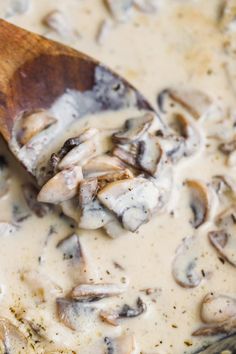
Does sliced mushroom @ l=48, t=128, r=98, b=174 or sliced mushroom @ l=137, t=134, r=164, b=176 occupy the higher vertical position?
sliced mushroom @ l=137, t=134, r=164, b=176

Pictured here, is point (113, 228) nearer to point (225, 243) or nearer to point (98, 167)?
point (98, 167)

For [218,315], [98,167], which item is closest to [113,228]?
[98,167]

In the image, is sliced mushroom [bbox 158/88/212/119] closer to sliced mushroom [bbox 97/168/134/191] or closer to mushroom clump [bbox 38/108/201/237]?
mushroom clump [bbox 38/108/201/237]

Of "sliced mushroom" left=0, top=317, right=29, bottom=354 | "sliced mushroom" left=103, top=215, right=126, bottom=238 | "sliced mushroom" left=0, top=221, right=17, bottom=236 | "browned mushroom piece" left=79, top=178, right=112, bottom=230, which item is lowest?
"sliced mushroom" left=0, top=317, right=29, bottom=354

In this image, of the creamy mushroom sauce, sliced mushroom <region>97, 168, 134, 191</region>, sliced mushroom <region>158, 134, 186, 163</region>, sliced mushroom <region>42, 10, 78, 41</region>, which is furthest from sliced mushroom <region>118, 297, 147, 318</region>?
sliced mushroom <region>42, 10, 78, 41</region>

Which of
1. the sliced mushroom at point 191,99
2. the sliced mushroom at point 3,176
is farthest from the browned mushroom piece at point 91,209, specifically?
the sliced mushroom at point 191,99

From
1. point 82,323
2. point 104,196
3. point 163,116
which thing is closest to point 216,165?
point 163,116

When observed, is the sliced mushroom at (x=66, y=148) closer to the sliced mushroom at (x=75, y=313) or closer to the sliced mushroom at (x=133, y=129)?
the sliced mushroom at (x=133, y=129)
